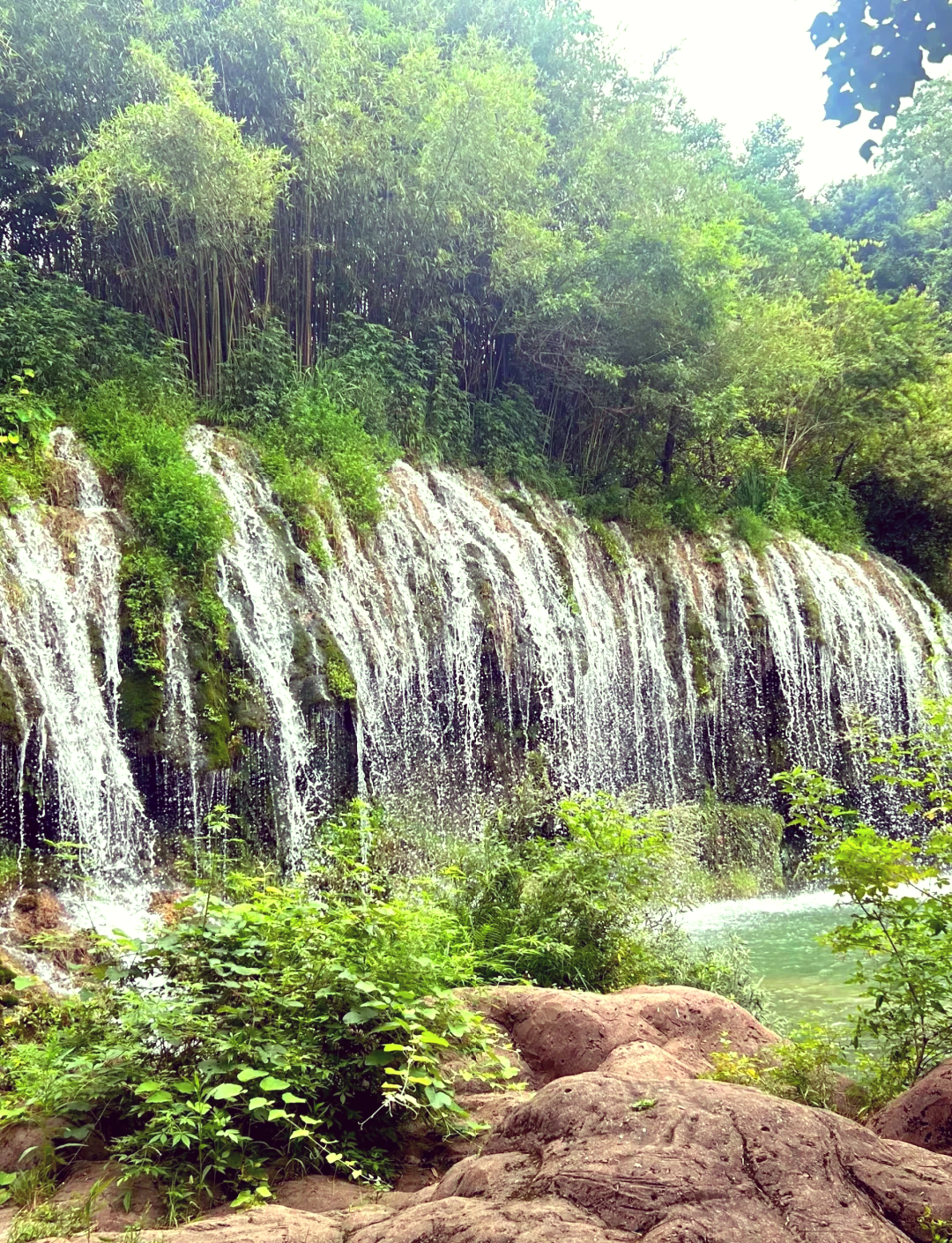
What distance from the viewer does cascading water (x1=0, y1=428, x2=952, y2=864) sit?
830 cm

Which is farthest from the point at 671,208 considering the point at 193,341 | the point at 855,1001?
the point at 855,1001

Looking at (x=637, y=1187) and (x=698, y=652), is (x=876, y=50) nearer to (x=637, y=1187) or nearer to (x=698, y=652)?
(x=637, y=1187)

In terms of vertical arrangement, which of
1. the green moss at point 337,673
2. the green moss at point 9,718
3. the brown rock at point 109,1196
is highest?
Answer: the green moss at point 337,673

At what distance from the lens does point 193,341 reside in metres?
13.4

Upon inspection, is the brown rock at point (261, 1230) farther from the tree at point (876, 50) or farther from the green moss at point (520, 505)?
the green moss at point (520, 505)

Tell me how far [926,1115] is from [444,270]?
48.0ft

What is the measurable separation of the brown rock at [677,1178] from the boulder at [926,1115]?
0.60m

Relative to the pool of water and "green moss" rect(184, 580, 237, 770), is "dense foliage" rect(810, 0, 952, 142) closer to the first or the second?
the pool of water

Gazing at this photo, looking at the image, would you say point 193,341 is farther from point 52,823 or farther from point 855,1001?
point 855,1001

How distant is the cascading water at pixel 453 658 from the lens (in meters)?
8.30

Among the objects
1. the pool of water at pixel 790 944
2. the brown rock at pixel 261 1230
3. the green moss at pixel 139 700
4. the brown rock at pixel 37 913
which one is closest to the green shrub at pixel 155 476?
the green moss at pixel 139 700

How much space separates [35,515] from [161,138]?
552 cm

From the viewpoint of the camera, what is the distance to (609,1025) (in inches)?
165

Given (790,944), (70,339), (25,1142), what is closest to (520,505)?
(70,339)
